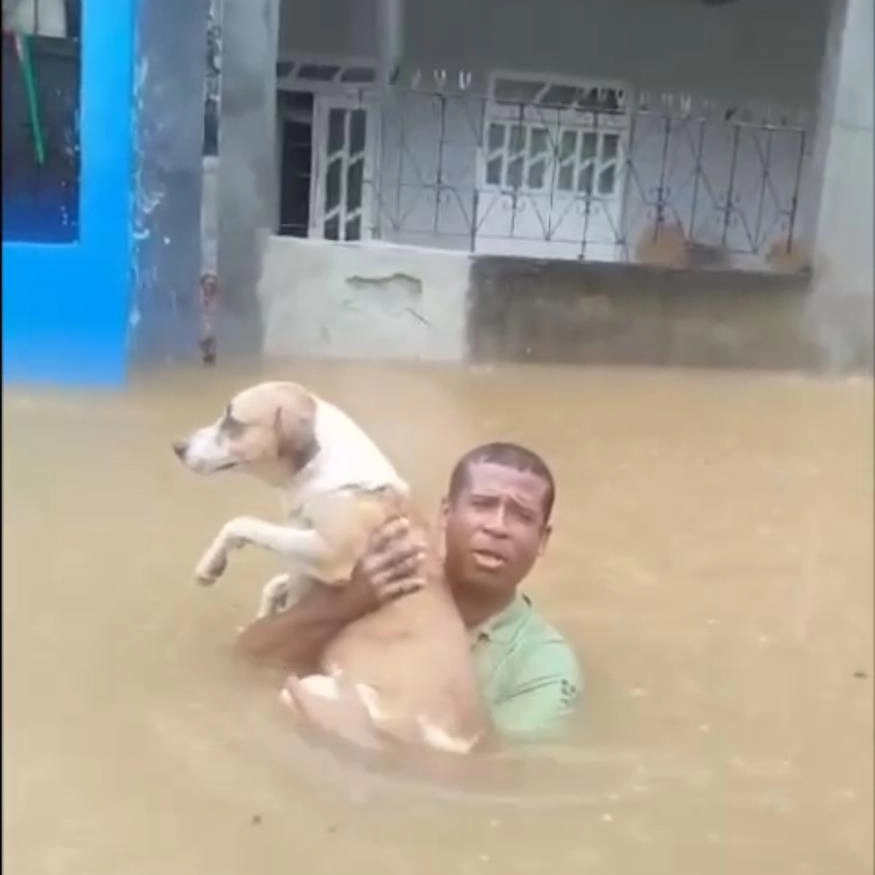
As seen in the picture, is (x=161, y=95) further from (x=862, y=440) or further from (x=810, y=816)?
(x=810, y=816)

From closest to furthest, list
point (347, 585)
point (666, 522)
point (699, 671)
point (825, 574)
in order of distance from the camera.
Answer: point (347, 585) → point (699, 671) → point (825, 574) → point (666, 522)

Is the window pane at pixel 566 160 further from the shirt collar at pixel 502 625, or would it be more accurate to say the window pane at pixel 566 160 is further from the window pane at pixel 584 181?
the shirt collar at pixel 502 625

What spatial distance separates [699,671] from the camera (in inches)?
93.4

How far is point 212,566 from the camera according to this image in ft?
6.70

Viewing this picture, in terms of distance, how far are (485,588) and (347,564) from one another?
20 cm

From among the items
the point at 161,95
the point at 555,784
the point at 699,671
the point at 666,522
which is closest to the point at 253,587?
the point at 555,784

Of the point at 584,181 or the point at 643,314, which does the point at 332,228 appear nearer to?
the point at 643,314

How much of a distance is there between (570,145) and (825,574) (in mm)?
5306

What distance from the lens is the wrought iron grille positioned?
7.50 m

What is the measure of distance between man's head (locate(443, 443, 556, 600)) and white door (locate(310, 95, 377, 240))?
490cm

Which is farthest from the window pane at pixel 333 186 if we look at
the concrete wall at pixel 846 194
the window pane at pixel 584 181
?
the concrete wall at pixel 846 194

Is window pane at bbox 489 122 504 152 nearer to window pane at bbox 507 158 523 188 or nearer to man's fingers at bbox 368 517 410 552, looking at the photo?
window pane at bbox 507 158 523 188

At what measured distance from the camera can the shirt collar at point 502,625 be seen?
2.01 meters

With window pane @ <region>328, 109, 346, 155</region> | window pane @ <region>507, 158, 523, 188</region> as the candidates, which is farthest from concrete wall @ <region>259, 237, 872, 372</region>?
window pane @ <region>507, 158, 523, 188</region>
